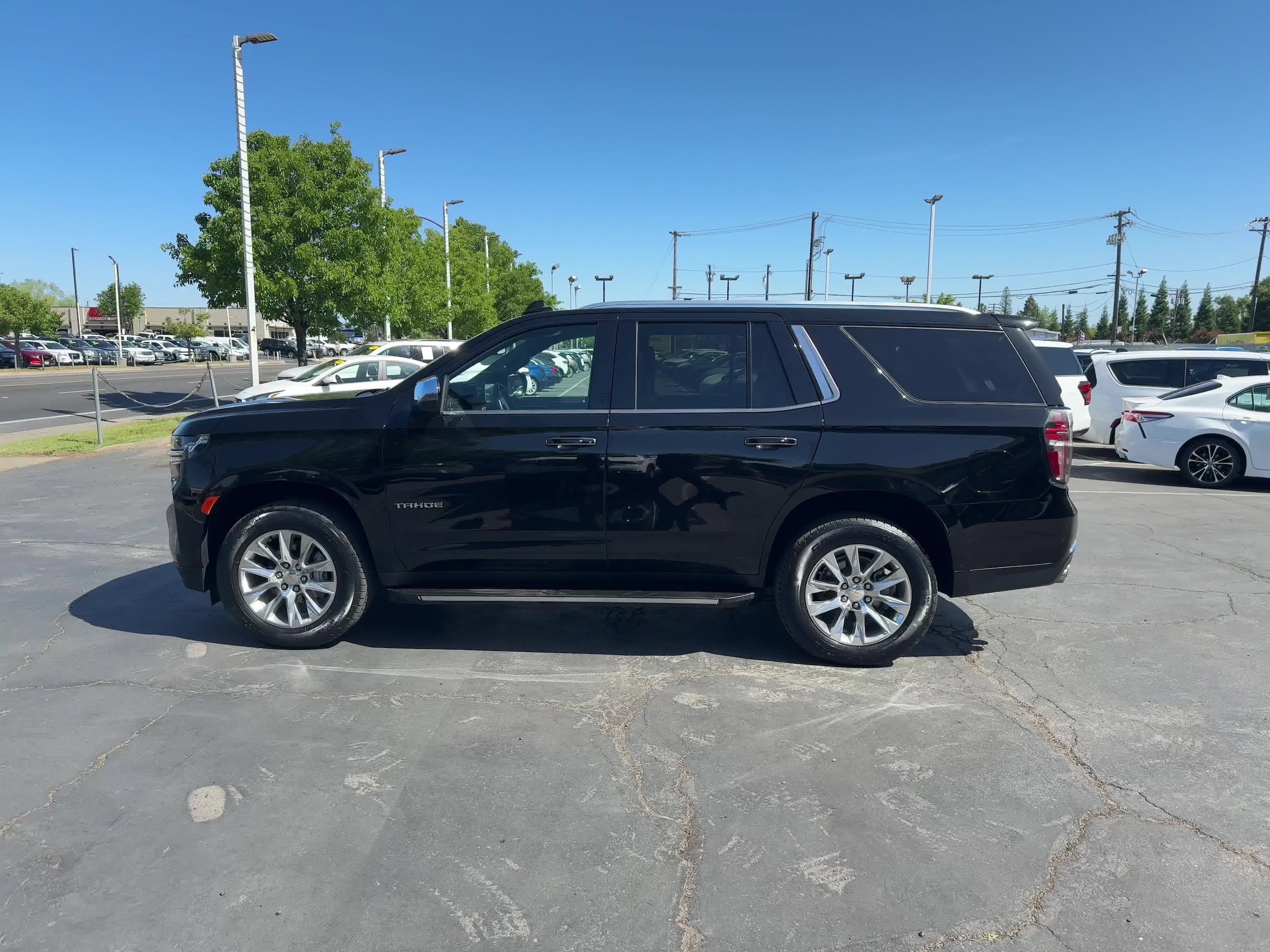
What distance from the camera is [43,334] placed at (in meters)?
65.9

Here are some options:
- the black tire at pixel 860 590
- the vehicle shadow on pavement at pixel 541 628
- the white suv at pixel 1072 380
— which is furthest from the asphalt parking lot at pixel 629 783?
the white suv at pixel 1072 380

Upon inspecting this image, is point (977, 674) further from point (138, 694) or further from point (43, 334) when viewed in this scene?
point (43, 334)

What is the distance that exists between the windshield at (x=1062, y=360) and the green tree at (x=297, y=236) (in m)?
15.8

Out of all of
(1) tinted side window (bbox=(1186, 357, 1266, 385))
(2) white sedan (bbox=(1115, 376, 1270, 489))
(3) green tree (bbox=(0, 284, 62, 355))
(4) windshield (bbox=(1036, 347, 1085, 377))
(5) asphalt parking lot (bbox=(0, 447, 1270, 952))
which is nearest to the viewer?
(5) asphalt parking lot (bbox=(0, 447, 1270, 952))

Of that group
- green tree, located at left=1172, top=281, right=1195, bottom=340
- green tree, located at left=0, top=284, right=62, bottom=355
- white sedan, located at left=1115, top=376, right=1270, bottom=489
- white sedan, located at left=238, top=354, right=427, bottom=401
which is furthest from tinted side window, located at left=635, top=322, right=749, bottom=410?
green tree, located at left=1172, top=281, right=1195, bottom=340

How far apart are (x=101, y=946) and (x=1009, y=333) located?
16.0 feet

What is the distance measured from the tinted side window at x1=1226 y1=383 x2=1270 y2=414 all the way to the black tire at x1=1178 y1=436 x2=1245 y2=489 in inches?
18.3

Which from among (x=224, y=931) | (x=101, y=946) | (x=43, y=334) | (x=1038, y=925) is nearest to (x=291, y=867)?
(x=224, y=931)

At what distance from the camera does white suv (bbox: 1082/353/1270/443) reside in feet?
45.8

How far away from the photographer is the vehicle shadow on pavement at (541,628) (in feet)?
17.4

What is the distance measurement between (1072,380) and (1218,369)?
7.14ft

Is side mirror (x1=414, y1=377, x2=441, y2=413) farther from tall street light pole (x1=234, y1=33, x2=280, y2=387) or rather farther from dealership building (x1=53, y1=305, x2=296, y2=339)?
dealership building (x1=53, y1=305, x2=296, y2=339)

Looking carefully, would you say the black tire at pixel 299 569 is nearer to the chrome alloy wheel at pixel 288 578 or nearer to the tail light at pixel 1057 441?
the chrome alloy wheel at pixel 288 578

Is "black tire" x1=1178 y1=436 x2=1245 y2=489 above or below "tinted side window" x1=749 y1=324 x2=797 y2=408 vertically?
below
